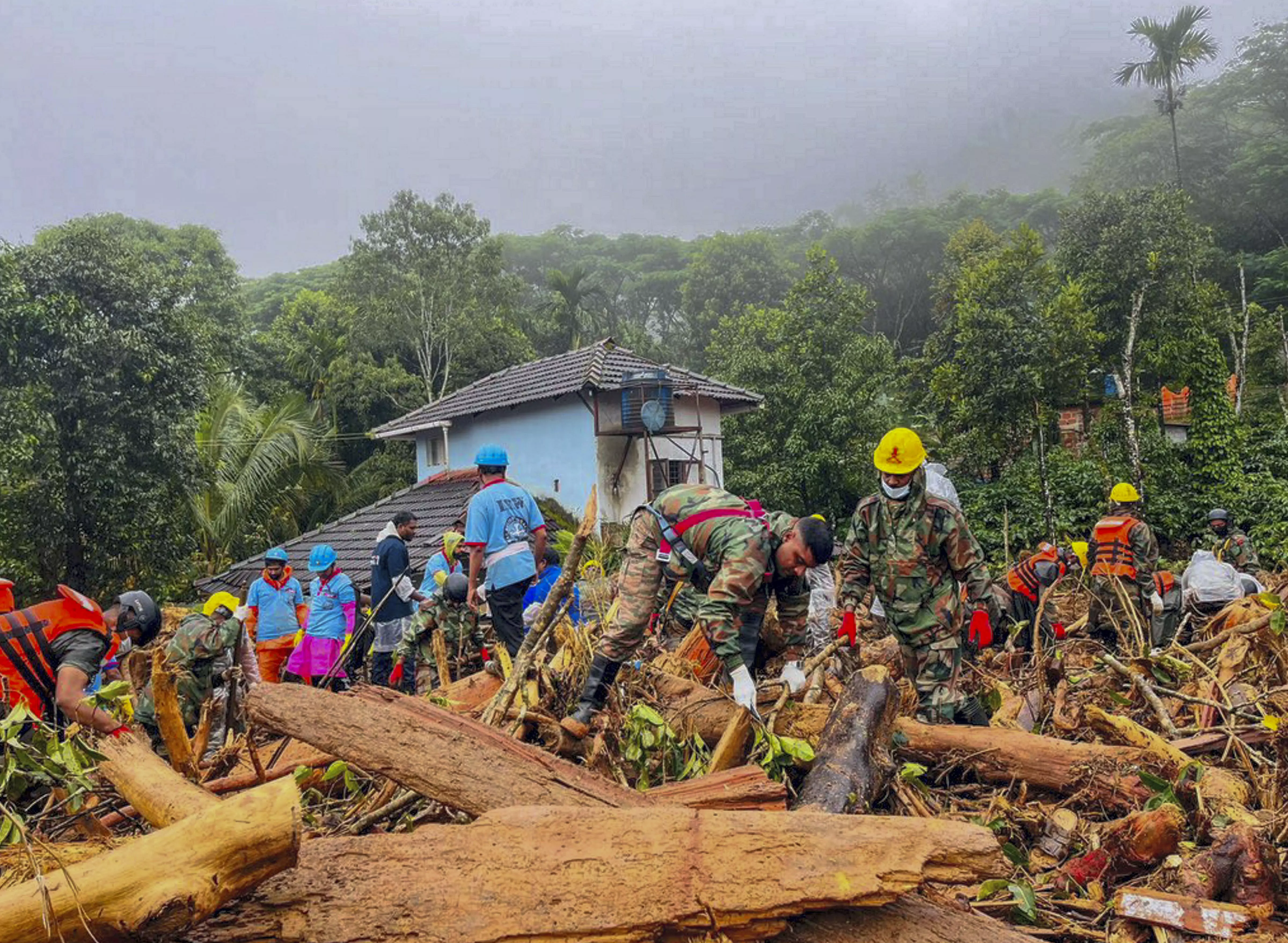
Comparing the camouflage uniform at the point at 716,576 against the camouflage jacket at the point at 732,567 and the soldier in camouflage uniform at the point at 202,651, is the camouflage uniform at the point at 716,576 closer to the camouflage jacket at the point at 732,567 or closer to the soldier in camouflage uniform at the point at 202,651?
the camouflage jacket at the point at 732,567

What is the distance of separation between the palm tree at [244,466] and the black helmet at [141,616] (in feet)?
36.4

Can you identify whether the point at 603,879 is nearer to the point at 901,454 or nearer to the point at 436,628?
the point at 901,454

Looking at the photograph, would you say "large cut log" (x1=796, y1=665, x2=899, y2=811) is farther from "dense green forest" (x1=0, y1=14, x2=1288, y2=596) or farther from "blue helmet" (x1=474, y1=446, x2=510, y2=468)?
"dense green forest" (x1=0, y1=14, x2=1288, y2=596)

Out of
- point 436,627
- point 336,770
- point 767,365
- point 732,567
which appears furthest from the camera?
point 767,365

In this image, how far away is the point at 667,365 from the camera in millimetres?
18672

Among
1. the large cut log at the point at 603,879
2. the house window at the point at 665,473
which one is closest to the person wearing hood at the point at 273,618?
the large cut log at the point at 603,879

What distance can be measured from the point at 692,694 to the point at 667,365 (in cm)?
1503

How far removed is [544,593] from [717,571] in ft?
8.76

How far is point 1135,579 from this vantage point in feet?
24.6

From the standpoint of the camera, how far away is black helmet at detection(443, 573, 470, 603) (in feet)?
21.6

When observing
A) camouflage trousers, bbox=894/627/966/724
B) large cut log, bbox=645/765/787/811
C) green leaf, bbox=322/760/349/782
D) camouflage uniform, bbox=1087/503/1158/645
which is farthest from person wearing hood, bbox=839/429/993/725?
camouflage uniform, bbox=1087/503/1158/645

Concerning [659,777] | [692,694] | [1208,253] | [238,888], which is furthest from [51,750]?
[1208,253]

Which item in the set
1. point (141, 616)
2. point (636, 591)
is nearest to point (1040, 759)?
point (636, 591)

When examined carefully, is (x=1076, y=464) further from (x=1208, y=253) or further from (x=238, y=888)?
(x=238, y=888)
